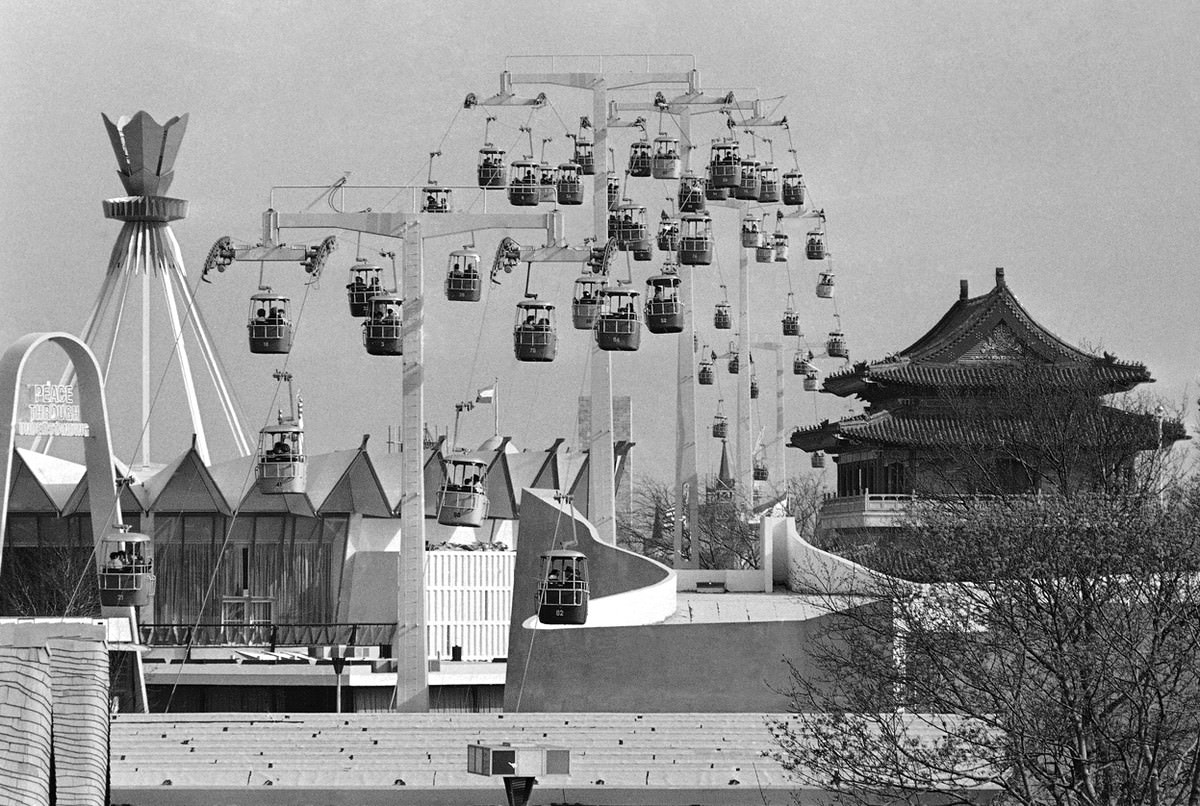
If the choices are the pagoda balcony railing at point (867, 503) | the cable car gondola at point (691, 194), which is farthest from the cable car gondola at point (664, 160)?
the pagoda balcony railing at point (867, 503)

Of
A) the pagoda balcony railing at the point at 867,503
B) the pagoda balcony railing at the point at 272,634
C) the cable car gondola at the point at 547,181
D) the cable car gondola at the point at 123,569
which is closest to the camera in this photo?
the cable car gondola at the point at 123,569

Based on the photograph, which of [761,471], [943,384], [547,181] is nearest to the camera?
[547,181]

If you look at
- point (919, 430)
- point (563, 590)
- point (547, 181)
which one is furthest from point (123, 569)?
point (919, 430)

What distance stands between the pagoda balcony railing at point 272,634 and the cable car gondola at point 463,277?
16430 mm

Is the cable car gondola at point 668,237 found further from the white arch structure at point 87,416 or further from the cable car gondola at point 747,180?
the white arch structure at point 87,416

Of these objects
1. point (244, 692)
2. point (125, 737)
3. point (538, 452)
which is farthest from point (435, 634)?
point (125, 737)

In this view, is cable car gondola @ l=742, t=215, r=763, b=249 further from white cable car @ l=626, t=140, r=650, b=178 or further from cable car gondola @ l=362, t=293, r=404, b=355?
cable car gondola @ l=362, t=293, r=404, b=355

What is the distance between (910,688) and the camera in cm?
1986

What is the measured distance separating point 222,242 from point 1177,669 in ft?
55.7

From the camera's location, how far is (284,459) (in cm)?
3312

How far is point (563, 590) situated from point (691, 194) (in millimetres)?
15644

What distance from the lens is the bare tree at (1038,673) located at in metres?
17.1

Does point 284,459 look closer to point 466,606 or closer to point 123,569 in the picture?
point 123,569

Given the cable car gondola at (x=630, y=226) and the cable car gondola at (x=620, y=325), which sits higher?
the cable car gondola at (x=630, y=226)
